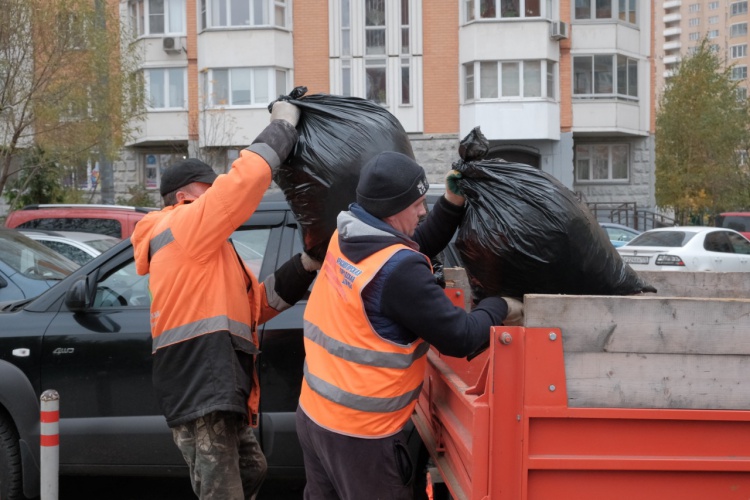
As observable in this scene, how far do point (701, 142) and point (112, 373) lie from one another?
3135cm

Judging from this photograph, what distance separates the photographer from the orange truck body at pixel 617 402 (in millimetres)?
2432

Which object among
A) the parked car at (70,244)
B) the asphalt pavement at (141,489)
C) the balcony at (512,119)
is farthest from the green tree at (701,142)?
the asphalt pavement at (141,489)

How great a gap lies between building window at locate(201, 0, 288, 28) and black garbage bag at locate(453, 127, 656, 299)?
2722 centimetres

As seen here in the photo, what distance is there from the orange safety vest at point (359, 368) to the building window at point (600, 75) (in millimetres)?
28997

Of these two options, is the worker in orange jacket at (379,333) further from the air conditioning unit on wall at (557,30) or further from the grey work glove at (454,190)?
the air conditioning unit on wall at (557,30)

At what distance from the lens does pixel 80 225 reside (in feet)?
39.6

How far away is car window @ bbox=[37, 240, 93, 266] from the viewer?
9.77 metres

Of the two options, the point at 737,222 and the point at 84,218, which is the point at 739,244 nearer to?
the point at 737,222

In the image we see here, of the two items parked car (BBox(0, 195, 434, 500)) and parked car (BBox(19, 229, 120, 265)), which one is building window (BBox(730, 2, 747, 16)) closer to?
parked car (BBox(19, 229, 120, 265))

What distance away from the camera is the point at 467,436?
2619mm

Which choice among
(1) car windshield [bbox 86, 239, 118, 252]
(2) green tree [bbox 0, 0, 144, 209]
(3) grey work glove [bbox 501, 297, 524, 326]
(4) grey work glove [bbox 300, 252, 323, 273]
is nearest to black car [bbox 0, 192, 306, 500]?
(4) grey work glove [bbox 300, 252, 323, 273]

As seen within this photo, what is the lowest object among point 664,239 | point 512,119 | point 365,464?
point 365,464

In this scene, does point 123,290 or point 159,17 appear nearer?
point 123,290

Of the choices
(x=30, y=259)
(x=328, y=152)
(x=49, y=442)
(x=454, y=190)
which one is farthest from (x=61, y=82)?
(x=454, y=190)
